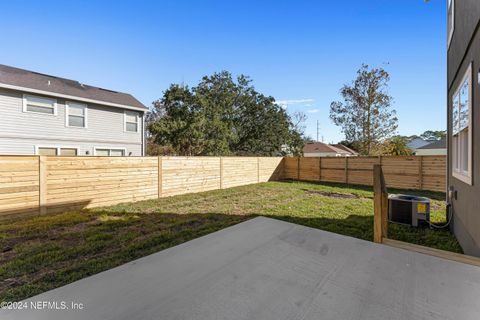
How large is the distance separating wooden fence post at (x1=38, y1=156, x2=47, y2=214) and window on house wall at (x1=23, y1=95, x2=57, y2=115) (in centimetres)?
563

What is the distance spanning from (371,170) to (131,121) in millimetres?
12481

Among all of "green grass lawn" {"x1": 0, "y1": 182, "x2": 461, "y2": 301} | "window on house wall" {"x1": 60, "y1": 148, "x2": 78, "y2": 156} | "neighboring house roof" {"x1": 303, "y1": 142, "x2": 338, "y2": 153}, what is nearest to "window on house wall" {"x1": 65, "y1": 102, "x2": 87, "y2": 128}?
"window on house wall" {"x1": 60, "y1": 148, "x2": 78, "y2": 156}

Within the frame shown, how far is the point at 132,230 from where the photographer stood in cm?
452

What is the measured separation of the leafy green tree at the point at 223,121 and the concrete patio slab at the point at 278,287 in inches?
417

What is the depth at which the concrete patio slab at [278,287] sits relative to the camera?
1.53 m

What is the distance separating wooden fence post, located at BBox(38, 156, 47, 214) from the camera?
218 inches

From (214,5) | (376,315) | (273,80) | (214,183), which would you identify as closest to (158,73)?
(214,5)

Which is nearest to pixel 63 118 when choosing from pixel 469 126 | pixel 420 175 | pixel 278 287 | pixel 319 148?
pixel 278 287

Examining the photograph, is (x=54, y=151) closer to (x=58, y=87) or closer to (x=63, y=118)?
(x=63, y=118)

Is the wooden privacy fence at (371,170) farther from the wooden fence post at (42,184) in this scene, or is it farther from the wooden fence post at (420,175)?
the wooden fence post at (42,184)

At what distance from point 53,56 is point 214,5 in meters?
7.46

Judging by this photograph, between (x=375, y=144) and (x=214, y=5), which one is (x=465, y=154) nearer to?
(x=214, y=5)

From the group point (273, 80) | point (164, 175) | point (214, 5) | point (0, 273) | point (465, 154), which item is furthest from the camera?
point (273, 80)

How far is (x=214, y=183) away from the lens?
9.85m
